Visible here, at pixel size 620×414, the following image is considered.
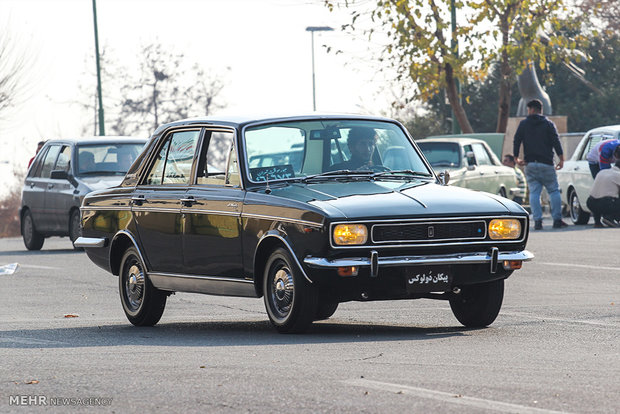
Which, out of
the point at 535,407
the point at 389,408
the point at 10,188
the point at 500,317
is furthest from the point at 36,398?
the point at 10,188

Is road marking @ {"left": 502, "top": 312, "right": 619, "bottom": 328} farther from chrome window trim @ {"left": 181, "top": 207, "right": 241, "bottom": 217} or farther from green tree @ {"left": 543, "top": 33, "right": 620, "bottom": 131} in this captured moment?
green tree @ {"left": 543, "top": 33, "right": 620, "bottom": 131}

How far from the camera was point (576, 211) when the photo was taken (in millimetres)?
25531

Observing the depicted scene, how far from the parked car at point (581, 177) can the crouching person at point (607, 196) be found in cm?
118

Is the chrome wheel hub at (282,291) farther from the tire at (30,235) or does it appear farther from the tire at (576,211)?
the tire at (576,211)

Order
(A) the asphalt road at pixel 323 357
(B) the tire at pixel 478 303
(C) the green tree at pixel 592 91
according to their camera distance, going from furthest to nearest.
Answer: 1. (C) the green tree at pixel 592 91
2. (B) the tire at pixel 478 303
3. (A) the asphalt road at pixel 323 357

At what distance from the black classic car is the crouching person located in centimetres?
1274

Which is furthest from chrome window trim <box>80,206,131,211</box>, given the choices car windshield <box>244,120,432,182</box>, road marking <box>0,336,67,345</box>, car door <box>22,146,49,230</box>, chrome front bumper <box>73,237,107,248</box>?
car door <box>22,146,49,230</box>

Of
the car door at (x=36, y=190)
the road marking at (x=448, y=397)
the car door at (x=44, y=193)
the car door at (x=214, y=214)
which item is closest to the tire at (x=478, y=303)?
the car door at (x=214, y=214)

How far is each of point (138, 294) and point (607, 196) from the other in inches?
536

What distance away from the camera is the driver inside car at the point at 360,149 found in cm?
1019

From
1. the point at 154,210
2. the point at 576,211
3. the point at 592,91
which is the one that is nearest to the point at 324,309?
the point at 154,210

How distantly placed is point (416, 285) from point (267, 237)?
115 centimetres

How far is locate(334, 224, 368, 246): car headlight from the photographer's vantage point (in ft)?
29.5

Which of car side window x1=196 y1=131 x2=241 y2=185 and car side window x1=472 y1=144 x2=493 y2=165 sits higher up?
car side window x1=196 y1=131 x2=241 y2=185
